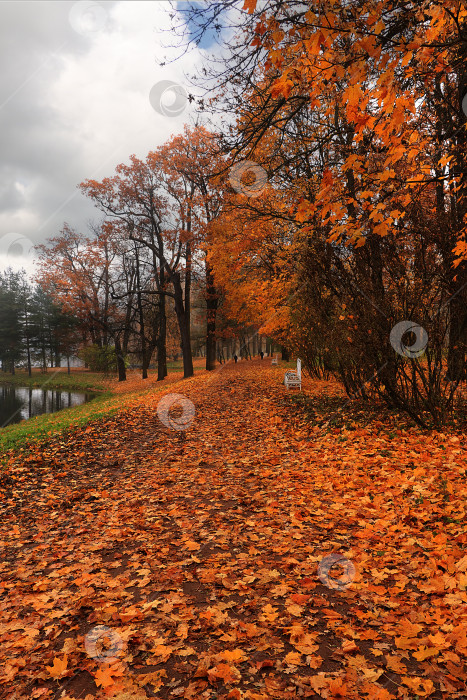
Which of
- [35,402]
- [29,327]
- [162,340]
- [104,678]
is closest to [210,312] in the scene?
[162,340]

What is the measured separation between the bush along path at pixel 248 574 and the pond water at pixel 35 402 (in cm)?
1661

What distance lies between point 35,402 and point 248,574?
28543 millimetres

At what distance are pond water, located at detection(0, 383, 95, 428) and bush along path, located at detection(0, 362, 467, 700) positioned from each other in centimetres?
1661

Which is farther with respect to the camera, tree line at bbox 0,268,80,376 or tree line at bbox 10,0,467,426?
tree line at bbox 0,268,80,376

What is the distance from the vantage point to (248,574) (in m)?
3.62

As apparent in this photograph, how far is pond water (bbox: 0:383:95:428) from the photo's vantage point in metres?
22.7

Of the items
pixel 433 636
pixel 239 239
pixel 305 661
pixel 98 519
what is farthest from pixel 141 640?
pixel 239 239

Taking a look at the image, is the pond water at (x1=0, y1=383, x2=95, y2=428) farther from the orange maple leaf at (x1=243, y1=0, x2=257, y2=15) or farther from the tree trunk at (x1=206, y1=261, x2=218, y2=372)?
the orange maple leaf at (x1=243, y1=0, x2=257, y2=15)

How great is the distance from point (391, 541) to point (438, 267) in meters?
4.44

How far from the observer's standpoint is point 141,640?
114 inches

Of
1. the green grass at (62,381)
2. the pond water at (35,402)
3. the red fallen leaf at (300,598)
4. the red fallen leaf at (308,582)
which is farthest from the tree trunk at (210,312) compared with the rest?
the red fallen leaf at (300,598)

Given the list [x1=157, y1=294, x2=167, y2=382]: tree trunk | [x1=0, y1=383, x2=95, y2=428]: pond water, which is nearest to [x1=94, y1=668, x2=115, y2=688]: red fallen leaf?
[x1=0, y1=383, x2=95, y2=428]: pond water

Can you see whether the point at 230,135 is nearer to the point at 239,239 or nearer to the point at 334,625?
the point at 334,625

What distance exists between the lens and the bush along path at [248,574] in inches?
98.5
